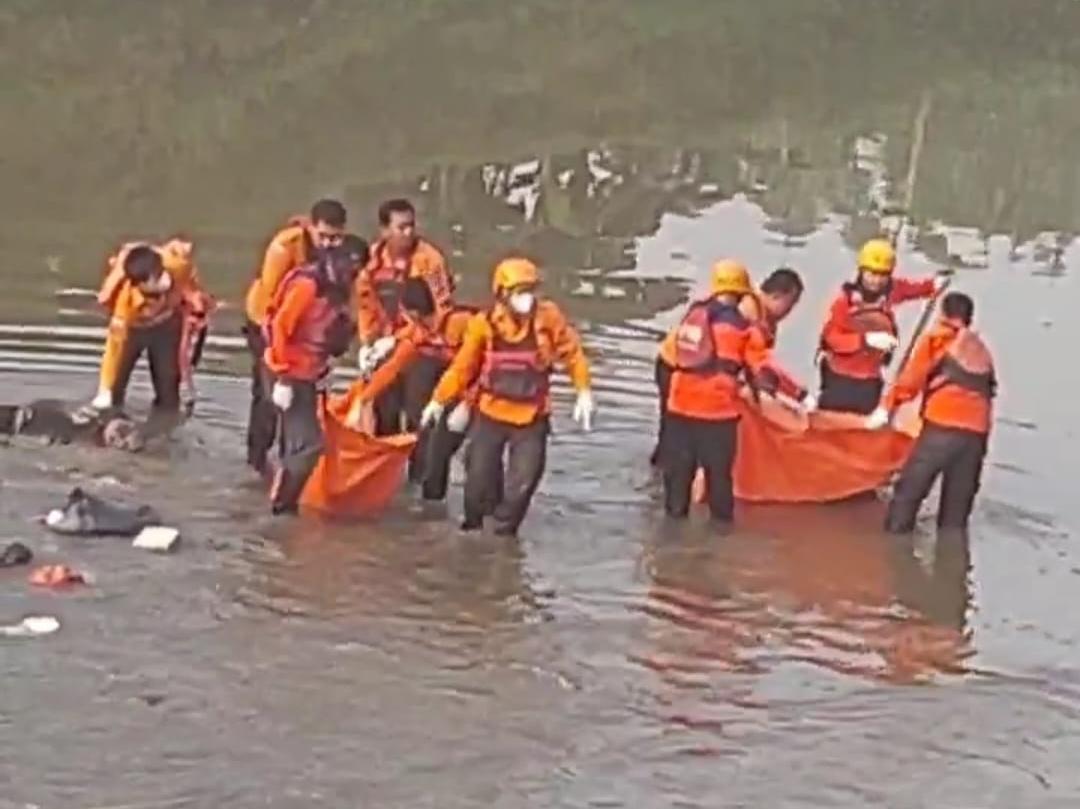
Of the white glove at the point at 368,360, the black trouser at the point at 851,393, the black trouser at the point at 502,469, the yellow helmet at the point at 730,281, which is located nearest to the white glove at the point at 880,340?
the black trouser at the point at 851,393

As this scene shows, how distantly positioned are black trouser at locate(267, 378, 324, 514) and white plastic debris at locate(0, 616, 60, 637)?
7.40 feet

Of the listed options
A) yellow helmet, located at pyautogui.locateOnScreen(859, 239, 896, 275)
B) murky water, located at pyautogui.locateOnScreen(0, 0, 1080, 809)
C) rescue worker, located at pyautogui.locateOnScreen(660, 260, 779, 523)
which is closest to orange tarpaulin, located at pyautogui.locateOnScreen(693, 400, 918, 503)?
murky water, located at pyautogui.locateOnScreen(0, 0, 1080, 809)

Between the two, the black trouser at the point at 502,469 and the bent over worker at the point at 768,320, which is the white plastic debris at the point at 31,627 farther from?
the bent over worker at the point at 768,320

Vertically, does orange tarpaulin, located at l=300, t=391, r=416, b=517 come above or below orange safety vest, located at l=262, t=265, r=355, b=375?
below

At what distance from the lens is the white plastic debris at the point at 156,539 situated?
13016 mm

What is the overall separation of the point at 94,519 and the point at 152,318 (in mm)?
2865

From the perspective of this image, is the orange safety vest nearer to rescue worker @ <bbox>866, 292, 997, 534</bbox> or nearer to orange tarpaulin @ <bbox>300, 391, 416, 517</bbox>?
orange tarpaulin @ <bbox>300, 391, 416, 517</bbox>

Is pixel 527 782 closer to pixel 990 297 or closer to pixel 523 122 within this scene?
pixel 990 297

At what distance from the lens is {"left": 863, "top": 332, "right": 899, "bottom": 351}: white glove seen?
15.0m

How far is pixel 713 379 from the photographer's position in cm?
1359

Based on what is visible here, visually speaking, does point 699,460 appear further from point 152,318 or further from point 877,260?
point 152,318

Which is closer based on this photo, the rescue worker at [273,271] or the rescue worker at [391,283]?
the rescue worker at [273,271]

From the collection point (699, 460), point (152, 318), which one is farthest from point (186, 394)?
point (699, 460)

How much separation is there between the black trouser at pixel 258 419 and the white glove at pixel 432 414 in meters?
1.14
